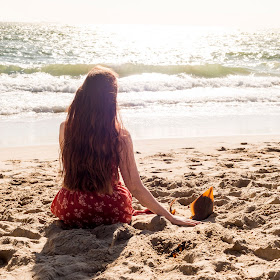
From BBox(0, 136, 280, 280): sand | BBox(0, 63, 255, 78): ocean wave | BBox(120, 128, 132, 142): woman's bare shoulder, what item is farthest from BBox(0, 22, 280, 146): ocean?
BBox(120, 128, 132, 142): woman's bare shoulder

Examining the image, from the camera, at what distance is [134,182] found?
9.89 ft

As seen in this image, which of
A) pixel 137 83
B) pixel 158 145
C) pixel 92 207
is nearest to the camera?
pixel 92 207

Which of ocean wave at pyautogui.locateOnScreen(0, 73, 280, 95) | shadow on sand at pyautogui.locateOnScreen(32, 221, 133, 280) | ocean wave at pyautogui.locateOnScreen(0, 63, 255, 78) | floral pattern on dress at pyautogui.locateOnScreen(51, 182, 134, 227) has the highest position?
ocean wave at pyautogui.locateOnScreen(0, 63, 255, 78)

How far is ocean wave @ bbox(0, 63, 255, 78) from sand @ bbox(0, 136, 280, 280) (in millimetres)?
11149

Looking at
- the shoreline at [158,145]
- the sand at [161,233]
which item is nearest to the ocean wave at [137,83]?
the shoreline at [158,145]

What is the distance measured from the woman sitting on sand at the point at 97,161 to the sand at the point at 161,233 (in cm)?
13

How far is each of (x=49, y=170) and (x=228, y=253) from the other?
→ 2.93m

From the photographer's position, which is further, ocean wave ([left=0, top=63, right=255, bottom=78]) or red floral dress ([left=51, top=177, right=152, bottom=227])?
ocean wave ([left=0, top=63, right=255, bottom=78])

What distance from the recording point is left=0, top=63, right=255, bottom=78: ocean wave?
15.6 m

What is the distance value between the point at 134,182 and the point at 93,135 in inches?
18.8

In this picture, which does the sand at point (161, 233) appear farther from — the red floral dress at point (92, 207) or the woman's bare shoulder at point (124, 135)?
the woman's bare shoulder at point (124, 135)

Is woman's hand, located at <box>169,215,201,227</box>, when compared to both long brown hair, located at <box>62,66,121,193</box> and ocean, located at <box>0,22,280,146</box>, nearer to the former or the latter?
long brown hair, located at <box>62,66,121,193</box>

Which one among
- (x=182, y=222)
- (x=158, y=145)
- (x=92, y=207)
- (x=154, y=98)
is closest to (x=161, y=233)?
(x=182, y=222)

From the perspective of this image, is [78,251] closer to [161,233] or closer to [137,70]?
[161,233]
